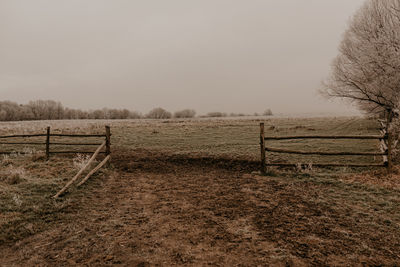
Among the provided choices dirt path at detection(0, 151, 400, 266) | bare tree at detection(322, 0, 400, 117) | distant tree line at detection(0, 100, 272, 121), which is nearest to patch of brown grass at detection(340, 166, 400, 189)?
dirt path at detection(0, 151, 400, 266)

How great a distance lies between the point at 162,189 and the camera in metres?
7.81

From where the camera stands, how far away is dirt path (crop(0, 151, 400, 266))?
3.95 meters

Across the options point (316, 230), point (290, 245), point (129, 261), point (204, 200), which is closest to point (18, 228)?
point (129, 261)

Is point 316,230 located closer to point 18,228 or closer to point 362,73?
point 18,228

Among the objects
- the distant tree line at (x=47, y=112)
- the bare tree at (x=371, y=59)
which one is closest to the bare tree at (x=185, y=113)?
the distant tree line at (x=47, y=112)

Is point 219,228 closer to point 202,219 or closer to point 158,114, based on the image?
point 202,219

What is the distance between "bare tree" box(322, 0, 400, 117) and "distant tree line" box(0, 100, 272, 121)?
9220cm

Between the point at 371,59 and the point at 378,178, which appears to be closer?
the point at 378,178

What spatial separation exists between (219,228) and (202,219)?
596 mm

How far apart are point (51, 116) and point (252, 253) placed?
109 m

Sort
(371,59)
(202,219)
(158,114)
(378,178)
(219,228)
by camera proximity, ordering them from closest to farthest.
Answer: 1. (219,228)
2. (202,219)
3. (378,178)
4. (371,59)
5. (158,114)

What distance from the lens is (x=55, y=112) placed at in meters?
95.5

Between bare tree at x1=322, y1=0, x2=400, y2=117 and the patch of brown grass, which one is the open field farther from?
bare tree at x1=322, y1=0, x2=400, y2=117

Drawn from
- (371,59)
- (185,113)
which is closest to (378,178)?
(371,59)
